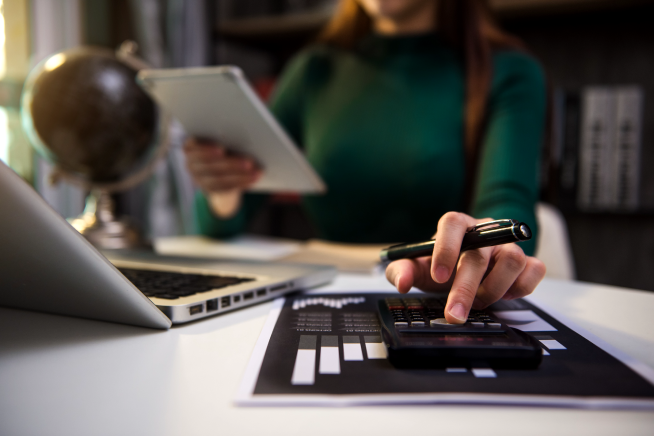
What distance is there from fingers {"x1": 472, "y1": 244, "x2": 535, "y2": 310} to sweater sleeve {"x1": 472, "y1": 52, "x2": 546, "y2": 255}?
11.9 inches

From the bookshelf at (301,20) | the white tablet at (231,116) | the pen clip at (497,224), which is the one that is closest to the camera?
the pen clip at (497,224)

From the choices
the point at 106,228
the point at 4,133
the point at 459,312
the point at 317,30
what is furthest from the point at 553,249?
the point at 4,133

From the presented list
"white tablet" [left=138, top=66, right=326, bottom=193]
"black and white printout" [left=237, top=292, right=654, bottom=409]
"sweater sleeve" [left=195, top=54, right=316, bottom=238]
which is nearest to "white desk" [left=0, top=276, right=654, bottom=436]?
"black and white printout" [left=237, top=292, right=654, bottom=409]

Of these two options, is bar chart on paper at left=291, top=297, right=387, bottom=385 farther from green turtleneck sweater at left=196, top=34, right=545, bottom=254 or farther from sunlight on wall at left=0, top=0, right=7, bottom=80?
sunlight on wall at left=0, top=0, right=7, bottom=80

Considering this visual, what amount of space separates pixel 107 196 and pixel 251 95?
0.43 m

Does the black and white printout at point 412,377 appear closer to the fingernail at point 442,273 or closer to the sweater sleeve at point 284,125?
the fingernail at point 442,273

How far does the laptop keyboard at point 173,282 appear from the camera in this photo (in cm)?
42

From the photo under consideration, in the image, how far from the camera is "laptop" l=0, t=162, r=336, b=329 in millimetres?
287

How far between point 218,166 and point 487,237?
1.80 feet

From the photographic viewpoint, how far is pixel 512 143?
0.86m

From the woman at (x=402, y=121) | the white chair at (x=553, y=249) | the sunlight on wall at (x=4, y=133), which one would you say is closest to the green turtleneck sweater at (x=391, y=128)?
the woman at (x=402, y=121)

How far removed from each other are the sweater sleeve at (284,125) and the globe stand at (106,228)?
0.72 feet

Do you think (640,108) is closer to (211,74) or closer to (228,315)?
(211,74)

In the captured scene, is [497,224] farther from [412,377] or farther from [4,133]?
[4,133]
